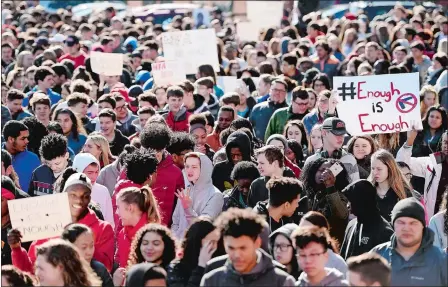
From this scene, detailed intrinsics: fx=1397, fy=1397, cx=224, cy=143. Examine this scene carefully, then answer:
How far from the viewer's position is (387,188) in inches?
447

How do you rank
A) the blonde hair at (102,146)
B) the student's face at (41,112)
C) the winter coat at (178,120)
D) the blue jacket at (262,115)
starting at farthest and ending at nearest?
the blue jacket at (262,115), the winter coat at (178,120), the student's face at (41,112), the blonde hair at (102,146)

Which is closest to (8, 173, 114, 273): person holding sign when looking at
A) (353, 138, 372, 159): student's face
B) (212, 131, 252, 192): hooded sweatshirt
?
(212, 131, 252, 192): hooded sweatshirt

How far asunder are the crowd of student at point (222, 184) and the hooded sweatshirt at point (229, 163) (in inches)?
0.5

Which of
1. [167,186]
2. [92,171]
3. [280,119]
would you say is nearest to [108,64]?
[280,119]

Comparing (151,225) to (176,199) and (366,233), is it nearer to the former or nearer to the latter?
(366,233)

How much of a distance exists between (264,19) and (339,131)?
3335 cm

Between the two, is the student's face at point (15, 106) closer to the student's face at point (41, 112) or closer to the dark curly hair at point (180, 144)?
the student's face at point (41, 112)

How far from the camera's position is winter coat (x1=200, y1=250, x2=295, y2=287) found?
806cm

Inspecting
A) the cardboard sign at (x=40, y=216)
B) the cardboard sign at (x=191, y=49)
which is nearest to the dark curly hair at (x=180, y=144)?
the cardboard sign at (x=40, y=216)

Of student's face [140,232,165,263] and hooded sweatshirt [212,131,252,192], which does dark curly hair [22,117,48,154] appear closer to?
hooded sweatshirt [212,131,252,192]

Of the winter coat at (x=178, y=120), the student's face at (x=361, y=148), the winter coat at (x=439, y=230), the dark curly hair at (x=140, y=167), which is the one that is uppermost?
the dark curly hair at (x=140, y=167)

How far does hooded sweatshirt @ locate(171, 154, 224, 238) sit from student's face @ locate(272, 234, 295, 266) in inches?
86.9

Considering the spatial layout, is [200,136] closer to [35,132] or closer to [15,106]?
[35,132]

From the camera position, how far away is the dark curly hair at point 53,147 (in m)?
12.3
